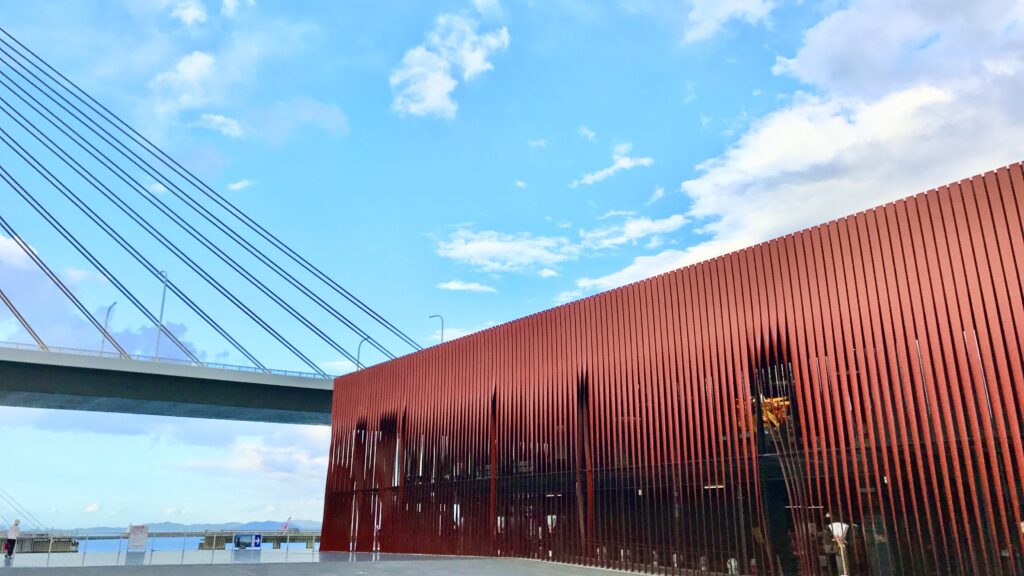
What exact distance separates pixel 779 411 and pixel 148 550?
1834cm

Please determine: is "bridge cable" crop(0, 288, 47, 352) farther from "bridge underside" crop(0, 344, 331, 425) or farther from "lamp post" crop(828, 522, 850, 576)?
"lamp post" crop(828, 522, 850, 576)

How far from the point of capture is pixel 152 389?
3325 cm

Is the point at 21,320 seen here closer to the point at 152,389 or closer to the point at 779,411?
the point at 152,389

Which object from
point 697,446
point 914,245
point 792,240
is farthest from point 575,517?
point 914,245

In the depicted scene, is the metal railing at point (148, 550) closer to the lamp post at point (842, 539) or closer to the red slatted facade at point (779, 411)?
the red slatted facade at point (779, 411)

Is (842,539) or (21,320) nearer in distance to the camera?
(842,539)

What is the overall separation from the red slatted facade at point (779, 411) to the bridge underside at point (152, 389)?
51.9ft

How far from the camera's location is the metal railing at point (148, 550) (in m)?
17.5

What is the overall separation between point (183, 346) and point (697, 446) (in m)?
27.2

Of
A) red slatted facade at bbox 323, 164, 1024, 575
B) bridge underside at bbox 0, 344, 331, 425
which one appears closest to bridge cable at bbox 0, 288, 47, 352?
bridge underside at bbox 0, 344, 331, 425

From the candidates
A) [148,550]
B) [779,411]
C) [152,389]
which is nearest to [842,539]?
[779,411]

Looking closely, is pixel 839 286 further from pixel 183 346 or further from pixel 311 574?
pixel 183 346

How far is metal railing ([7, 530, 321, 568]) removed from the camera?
57.6 ft

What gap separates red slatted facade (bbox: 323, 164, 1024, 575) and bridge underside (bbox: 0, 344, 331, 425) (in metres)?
15.8
